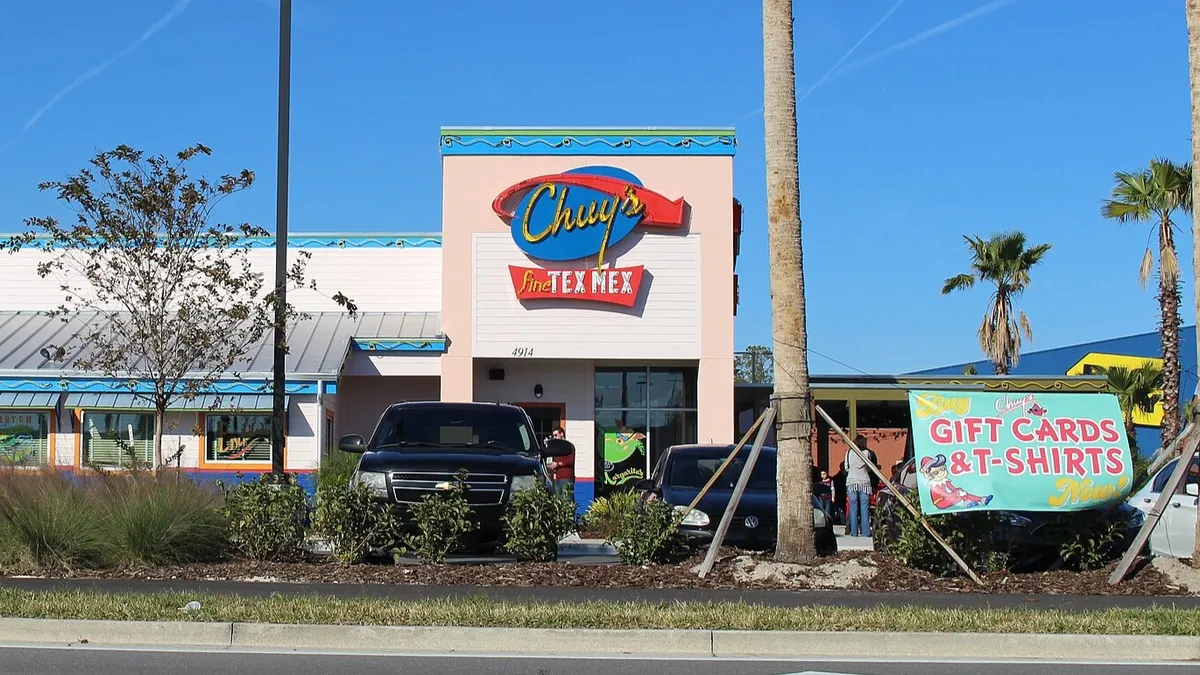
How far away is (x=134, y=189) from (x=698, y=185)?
11403mm

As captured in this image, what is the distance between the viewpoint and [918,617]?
9195mm

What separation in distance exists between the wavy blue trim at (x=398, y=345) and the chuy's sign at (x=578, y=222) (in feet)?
5.91

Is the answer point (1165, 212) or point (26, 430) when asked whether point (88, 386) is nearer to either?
point (26, 430)

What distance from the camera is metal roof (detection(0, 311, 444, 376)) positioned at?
76.7 ft

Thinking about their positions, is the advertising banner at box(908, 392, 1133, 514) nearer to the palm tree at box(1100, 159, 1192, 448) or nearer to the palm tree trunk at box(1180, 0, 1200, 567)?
the palm tree trunk at box(1180, 0, 1200, 567)

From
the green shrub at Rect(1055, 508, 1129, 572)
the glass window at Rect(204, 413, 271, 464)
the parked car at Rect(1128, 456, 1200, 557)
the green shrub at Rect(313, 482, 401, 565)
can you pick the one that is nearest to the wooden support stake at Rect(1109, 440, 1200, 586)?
the green shrub at Rect(1055, 508, 1129, 572)

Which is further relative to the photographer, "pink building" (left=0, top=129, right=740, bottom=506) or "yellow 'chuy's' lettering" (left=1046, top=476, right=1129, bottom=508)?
"pink building" (left=0, top=129, right=740, bottom=506)

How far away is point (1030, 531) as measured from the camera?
12.6 meters

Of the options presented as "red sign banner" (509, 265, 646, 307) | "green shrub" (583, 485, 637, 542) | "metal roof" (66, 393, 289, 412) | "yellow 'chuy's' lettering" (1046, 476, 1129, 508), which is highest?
"red sign banner" (509, 265, 646, 307)

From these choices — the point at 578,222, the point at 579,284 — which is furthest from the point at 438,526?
the point at 578,222

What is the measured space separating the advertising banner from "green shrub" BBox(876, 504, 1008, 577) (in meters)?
0.25

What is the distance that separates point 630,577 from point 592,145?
13.7 meters

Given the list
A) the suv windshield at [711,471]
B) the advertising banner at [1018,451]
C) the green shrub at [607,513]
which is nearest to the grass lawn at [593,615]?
the advertising banner at [1018,451]

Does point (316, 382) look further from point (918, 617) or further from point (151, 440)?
point (918, 617)
